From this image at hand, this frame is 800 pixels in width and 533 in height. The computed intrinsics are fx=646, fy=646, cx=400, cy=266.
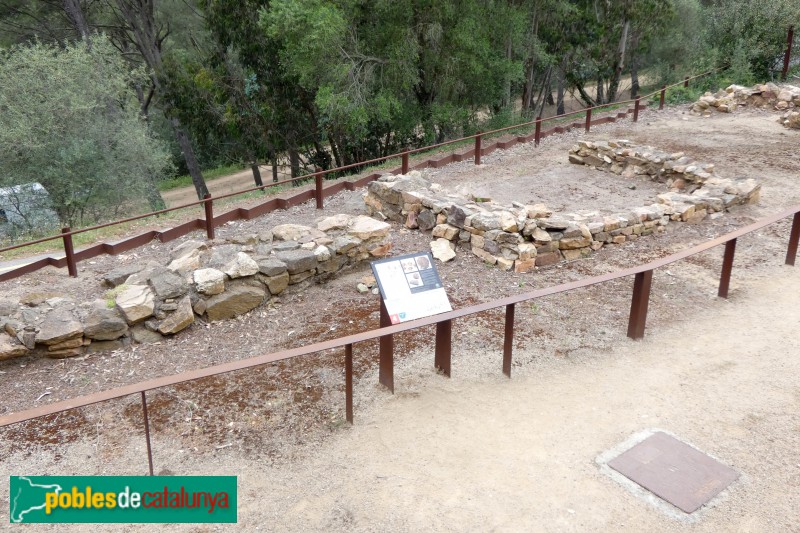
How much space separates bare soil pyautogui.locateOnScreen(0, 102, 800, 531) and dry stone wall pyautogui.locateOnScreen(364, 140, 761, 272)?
0.36m

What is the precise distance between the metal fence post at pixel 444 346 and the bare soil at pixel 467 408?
12 cm

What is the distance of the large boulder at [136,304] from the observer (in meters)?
6.23

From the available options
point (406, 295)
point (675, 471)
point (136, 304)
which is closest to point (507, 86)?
point (406, 295)

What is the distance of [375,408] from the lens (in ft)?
16.9

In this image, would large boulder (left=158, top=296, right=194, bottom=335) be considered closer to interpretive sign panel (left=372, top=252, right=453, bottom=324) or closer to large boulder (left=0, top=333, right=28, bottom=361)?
large boulder (left=0, top=333, right=28, bottom=361)

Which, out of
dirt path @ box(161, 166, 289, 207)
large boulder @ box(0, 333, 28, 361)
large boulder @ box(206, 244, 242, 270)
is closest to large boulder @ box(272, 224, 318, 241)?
large boulder @ box(206, 244, 242, 270)

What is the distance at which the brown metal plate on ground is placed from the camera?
4020mm

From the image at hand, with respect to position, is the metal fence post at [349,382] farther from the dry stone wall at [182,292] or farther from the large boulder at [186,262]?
the large boulder at [186,262]

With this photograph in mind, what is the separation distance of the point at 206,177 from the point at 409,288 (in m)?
27.7

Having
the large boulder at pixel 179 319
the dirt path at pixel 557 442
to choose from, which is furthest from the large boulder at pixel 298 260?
the dirt path at pixel 557 442

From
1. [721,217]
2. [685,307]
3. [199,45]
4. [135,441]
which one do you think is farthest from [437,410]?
[199,45]

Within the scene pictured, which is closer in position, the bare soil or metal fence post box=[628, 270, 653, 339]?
the bare soil

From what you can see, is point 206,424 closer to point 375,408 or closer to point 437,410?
point 375,408

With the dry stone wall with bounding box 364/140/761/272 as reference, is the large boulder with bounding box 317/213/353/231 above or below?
above
